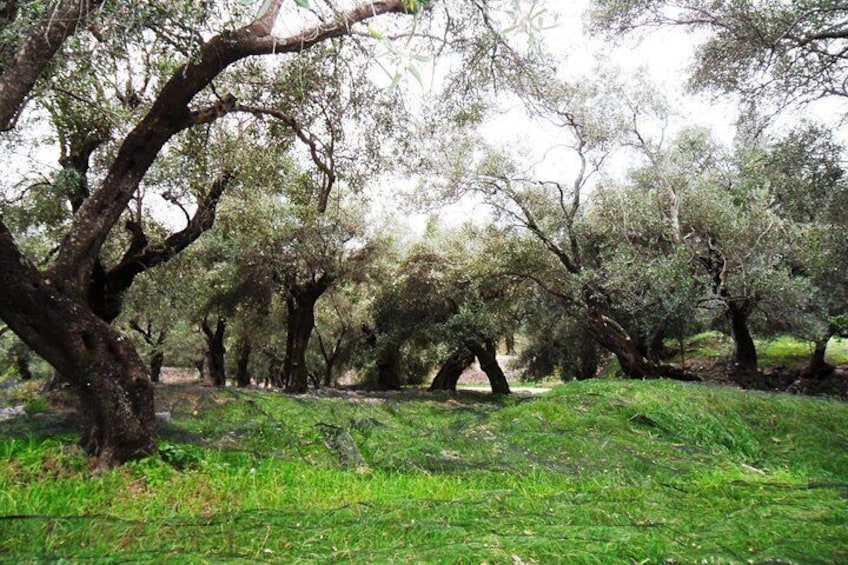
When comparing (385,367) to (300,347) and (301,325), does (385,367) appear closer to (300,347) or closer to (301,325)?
(300,347)

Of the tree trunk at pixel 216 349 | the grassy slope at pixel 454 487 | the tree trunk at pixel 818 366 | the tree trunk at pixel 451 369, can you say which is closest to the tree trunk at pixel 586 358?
the tree trunk at pixel 451 369

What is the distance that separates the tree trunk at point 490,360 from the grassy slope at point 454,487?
8160 millimetres

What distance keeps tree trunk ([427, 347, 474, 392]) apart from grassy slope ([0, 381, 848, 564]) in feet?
35.0

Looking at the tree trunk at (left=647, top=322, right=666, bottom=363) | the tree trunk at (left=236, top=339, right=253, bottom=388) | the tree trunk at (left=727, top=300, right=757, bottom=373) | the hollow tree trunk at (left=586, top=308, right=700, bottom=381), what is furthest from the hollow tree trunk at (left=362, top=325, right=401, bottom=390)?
the tree trunk at (left=727, top=300, right=757, bottom=373)

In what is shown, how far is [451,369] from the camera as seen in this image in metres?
20.0

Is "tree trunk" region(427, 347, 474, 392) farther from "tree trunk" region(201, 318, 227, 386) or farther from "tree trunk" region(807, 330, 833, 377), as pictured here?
"tree trunk" region(807, 330, 833, 377)

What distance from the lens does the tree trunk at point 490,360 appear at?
17.2 meters

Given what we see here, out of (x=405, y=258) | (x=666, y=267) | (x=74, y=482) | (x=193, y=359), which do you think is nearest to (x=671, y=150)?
(x=666, y=267)

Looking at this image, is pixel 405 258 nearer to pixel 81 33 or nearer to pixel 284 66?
pixel 284 66

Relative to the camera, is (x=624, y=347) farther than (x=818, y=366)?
No

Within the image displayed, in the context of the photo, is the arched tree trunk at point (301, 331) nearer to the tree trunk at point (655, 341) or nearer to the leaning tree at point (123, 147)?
the leaning tree at point (123, 147)

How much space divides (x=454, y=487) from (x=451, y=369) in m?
15.2

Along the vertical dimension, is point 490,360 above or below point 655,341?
below

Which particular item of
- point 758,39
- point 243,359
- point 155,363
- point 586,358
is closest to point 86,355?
point 758,39
